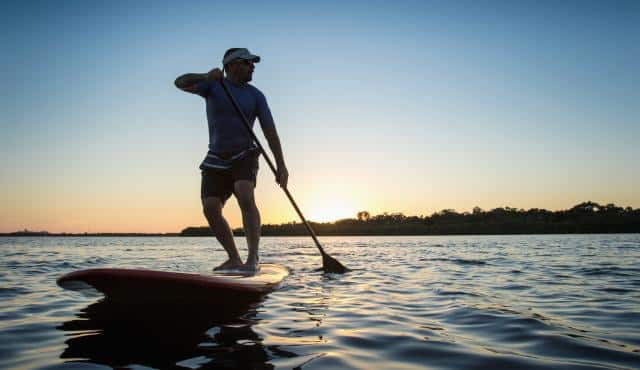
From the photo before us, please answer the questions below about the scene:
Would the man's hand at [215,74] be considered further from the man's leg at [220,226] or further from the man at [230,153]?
the man's leg at [220,226]

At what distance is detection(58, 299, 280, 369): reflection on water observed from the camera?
209 cm

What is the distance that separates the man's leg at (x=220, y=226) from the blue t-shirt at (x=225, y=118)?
0.61m

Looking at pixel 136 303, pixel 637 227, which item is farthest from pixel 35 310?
pixel 637 227

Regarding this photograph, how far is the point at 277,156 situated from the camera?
18.3 feet

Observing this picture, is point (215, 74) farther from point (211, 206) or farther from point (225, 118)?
point (211, 206)

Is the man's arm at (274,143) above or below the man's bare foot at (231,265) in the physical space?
above

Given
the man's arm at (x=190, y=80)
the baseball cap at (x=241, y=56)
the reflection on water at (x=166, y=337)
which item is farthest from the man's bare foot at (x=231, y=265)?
the baseball cap at (x=241, y=56)

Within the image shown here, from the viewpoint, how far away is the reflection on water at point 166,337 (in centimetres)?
209

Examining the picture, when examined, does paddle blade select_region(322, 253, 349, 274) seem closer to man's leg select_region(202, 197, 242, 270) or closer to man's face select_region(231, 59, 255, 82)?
man's leg select_region(202, 197, 242, 270)

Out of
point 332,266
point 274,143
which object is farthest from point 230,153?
point 332,266

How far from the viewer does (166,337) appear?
2564 millimetres

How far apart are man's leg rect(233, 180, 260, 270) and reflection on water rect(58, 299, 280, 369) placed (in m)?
1.42

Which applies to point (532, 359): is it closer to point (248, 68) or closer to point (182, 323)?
point (182, 323)

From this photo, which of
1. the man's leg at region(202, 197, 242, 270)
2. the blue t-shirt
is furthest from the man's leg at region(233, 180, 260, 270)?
the blue t-shirt
